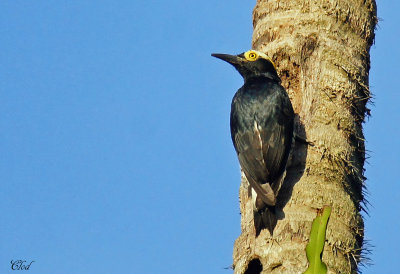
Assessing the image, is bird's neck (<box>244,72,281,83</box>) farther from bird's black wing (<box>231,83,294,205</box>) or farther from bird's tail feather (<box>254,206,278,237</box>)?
bird's tail feather (<box>254,206,278,237</box>)

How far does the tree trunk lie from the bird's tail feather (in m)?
0.04

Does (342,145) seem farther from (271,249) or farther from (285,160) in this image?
(271,249)

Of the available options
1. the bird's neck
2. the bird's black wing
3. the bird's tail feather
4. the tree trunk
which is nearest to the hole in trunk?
the tree trunk

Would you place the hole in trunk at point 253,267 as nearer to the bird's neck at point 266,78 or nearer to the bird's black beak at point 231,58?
the bird's neck at point 266,78

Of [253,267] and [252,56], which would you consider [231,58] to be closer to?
[252,56]

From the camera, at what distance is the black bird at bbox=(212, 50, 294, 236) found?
444 centimetres

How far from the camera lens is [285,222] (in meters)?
4.02

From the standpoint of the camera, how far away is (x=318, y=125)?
459cm

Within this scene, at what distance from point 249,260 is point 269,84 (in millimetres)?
1589

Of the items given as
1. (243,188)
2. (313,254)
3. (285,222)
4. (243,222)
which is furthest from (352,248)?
(313,254)

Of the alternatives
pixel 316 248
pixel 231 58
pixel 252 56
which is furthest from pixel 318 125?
pixel 316 248

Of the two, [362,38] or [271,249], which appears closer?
[271,249]

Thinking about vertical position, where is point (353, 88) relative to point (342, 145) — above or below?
above

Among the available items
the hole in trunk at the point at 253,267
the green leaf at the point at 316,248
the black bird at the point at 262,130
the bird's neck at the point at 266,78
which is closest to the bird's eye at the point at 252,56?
the black bird at the point at 262,130
